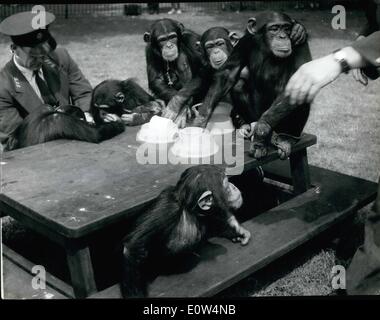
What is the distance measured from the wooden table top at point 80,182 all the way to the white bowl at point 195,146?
0.39 ft

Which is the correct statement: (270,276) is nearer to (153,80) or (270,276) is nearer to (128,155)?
(128,155)

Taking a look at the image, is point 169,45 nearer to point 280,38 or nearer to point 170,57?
point 170,57

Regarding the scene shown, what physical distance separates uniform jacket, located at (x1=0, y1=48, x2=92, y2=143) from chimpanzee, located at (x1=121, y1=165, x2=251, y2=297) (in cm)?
156

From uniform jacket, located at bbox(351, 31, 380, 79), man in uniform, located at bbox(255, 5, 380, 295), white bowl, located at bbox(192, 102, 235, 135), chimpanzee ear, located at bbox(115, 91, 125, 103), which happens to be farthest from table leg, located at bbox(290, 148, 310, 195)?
chimpanzee ear, located at bbox(115, 91, 125, 103)

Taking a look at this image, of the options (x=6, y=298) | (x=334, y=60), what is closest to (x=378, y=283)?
(x=334, y=60)

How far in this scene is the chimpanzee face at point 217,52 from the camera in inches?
134

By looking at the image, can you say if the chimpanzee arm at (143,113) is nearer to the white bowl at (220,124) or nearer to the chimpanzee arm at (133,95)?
the chimpanzee arm at (133,95)

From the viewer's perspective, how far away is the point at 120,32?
26.7ft

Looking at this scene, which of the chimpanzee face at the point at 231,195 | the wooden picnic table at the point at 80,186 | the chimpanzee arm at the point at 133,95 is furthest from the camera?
the chimpanzee arm at the point at 133,95

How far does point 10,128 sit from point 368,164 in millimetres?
2466

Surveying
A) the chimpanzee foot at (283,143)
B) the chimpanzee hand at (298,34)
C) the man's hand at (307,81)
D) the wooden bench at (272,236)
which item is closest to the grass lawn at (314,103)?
the wooden bench at (272,236)

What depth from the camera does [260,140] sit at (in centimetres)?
249

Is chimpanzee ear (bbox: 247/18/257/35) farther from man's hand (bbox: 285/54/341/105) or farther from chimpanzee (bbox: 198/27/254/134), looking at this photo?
man's hand (bbox: 285/54/341/105)

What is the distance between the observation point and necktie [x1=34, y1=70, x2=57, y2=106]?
332 cm
